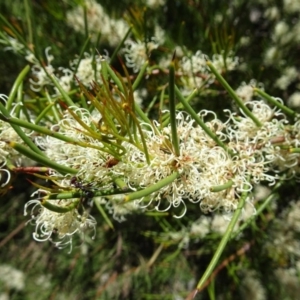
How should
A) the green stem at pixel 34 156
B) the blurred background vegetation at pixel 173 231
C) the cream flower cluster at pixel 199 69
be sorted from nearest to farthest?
the green stem at pixel 34 156 → the cream flower cluster at pixel 199 69 → the blurred background vegetation at pixel 173 231

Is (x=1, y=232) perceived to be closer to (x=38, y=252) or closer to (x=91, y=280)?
(x=38, y=252)

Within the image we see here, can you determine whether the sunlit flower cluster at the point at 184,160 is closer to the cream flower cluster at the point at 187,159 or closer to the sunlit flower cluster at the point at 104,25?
the cream flower cluster at the point at 187,159

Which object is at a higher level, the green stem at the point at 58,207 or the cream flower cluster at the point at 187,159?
the cream flower cluster at the point at 187,159

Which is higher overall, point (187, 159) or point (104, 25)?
point (104, 25)

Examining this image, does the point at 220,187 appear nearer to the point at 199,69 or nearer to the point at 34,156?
the point at 34,156

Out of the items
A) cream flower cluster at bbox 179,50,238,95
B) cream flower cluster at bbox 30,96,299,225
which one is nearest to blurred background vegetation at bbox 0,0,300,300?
cream flower cluster at bbox 179,50,238,95

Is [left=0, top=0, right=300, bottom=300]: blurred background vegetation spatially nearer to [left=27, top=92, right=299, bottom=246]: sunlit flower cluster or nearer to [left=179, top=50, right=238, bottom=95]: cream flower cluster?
[left=179, top=50, right=238, bottom=95]: cream flower cluster

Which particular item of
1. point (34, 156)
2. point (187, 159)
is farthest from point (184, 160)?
point (34, 156)

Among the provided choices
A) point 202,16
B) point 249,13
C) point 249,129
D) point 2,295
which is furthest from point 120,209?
point 2,295

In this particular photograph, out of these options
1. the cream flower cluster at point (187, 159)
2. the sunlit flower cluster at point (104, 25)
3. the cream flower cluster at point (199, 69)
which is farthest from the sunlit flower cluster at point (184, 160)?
the sunlit flower cluster at point (104, 25)
